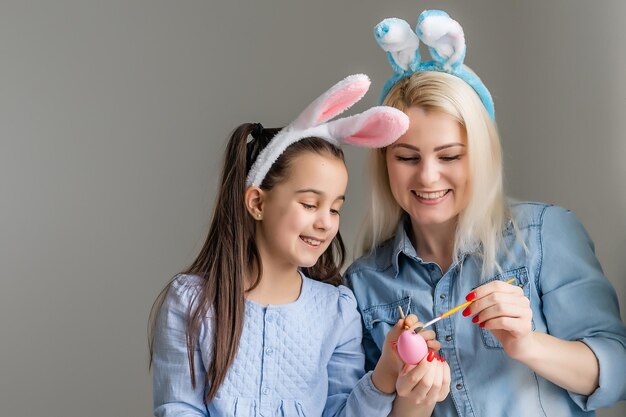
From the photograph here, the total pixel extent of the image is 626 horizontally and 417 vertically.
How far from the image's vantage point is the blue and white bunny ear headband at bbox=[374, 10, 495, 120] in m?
1.64

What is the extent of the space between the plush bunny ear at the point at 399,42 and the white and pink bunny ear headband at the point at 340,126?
0.28 ft

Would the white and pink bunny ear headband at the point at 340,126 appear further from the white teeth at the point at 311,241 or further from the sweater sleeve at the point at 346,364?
the sweater sleeve at the point at 346,364

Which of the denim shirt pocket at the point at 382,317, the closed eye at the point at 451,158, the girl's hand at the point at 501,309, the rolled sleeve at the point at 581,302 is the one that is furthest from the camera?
the denim shirt pocket at the point at 382,317

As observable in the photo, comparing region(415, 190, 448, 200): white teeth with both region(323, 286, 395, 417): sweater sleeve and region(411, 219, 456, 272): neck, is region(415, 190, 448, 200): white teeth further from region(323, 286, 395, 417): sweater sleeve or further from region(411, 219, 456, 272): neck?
region(323, 286, 395, 417): sweater sleeve

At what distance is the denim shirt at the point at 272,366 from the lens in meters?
1.66

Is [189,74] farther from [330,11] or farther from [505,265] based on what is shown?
[505,265]

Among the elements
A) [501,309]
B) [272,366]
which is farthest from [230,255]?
[501,309]

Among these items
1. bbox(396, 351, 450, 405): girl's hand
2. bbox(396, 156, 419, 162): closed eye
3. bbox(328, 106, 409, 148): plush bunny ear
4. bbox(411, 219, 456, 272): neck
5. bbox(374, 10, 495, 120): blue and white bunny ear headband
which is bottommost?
bbox(396, 351, 450, 405): girl's hand

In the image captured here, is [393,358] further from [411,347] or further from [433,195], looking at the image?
[433,195]

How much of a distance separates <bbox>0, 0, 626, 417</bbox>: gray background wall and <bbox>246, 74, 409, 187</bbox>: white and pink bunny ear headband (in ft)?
2.84

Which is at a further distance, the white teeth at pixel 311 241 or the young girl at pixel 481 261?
the white teeth at pixel 311 241

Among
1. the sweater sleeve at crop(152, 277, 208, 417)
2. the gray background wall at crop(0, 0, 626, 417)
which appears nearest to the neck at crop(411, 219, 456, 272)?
the sweater sleeve at crop(152, 277, 208, 417)

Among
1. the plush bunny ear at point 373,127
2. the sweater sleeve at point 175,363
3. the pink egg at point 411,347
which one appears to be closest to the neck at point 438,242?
the plush bunny ear at point 373,127

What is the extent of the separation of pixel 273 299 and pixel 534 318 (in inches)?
19.8
